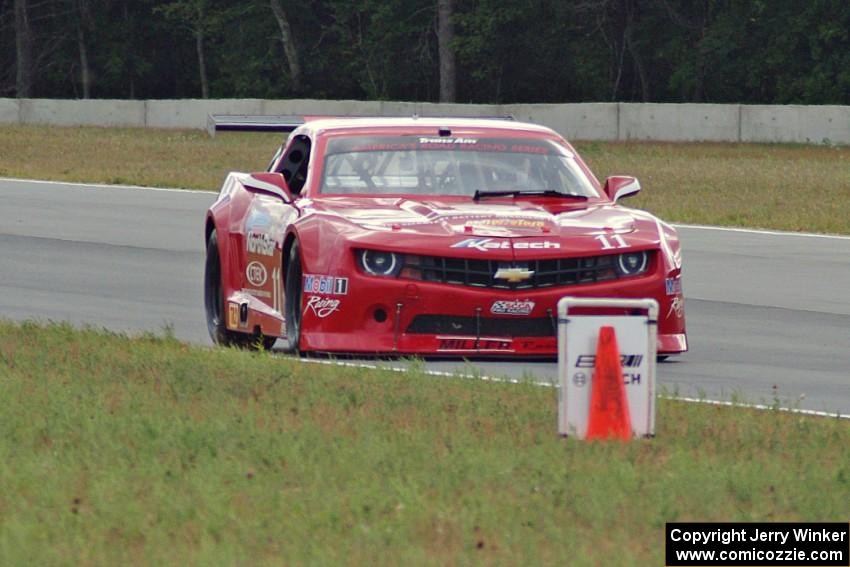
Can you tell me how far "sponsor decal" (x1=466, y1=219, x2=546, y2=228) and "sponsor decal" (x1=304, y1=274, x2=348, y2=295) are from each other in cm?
75

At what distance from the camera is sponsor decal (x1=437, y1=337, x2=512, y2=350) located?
1026 centimetres

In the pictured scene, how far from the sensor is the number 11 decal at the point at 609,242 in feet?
33.6

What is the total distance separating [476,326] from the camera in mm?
10258

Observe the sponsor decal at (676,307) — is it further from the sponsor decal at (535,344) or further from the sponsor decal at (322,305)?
the sponsor decal at (322,305)

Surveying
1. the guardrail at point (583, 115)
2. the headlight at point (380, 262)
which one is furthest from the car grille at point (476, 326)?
the guardrail at point (583, 115)

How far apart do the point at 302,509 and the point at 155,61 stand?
72260 mm

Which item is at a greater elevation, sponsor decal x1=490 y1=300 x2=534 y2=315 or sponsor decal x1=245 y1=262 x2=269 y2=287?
sponsor decal x1=490 y1=300 x2=534 y2=315

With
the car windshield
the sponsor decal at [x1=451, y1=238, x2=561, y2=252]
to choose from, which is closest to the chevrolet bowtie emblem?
the sponsor decal at [x1=451, y1=238, x2=561, y2=252]

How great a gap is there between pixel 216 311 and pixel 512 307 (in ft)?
9.76

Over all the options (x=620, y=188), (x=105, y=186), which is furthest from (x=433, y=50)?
(x=620, y=188)

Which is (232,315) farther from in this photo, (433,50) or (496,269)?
(433,50)

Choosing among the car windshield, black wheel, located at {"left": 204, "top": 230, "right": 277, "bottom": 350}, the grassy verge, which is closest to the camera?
the grassy verge

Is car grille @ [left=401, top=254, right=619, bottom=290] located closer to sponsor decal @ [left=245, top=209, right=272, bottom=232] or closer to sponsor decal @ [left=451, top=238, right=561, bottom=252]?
sponsor decal @ [left=451, top=238, right=561, bottom=252]

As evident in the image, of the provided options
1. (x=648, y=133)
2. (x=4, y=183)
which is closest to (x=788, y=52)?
(x=648, y=133)
